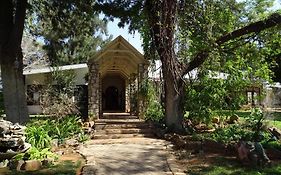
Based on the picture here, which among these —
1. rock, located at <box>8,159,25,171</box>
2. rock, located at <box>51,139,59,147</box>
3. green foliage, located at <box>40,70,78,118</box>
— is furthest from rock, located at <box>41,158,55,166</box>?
green foliage, located at <box>40,70,78,118</box>

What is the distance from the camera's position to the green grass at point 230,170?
24.9 feet

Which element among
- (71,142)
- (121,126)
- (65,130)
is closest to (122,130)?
(121,126)

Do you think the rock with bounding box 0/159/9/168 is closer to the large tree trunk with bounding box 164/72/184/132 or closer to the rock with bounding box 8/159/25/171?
the rock with bounding box 8/159/25/171

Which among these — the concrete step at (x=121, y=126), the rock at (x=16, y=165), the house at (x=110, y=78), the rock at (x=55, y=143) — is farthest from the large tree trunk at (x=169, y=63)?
the rock at (x=16, y=165)

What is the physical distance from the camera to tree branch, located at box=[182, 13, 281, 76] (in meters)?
11.9

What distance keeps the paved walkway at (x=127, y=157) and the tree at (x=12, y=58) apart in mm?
3204

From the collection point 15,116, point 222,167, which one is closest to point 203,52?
point 222,167

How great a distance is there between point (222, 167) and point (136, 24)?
823 centimetres

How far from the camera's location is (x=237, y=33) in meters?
12.6

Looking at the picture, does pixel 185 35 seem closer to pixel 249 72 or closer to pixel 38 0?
pixel 249 72

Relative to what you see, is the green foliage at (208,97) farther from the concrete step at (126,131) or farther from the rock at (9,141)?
the rock at (9,141)

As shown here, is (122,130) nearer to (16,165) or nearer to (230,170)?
(16,165)

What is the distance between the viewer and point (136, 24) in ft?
48.6

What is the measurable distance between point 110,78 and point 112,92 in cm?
118
